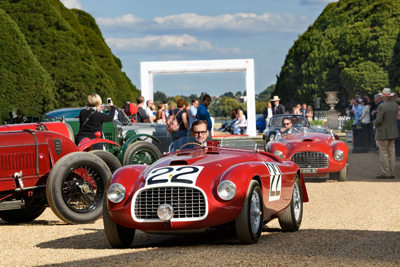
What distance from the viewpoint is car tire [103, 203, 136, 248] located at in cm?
710

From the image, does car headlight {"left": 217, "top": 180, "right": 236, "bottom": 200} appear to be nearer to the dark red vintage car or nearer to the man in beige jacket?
the dark red vintage car

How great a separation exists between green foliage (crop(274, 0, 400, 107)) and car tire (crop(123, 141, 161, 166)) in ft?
157

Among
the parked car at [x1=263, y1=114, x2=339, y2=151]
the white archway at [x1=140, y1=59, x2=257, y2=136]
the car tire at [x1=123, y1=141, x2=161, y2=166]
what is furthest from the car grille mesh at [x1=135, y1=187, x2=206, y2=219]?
the white archway at [x1=140, y1=59, x2=257, y2=136]

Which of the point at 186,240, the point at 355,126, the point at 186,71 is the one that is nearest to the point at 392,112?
the point at 355,126

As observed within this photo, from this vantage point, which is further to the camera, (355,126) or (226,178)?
(355,126)

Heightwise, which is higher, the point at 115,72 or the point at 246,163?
the point at 115,72

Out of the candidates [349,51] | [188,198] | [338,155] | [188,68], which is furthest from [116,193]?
[349,51]

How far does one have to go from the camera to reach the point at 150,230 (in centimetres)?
691

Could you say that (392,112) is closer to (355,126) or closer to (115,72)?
(355,126)

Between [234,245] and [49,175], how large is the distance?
123 inches

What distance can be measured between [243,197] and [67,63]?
3249 centimetres

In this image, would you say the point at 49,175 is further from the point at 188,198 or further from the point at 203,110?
the point at 203,110

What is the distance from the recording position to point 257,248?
22.3 feet

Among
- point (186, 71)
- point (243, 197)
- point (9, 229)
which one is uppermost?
point (186, 71)
